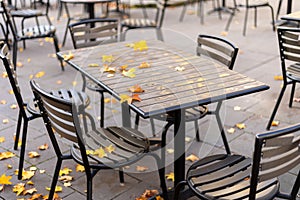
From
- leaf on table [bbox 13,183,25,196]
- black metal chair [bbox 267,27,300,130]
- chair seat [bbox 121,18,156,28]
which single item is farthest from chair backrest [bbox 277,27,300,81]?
chair seat [bbox 121,18,156,28]

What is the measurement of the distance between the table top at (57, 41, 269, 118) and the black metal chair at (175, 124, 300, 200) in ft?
1.13

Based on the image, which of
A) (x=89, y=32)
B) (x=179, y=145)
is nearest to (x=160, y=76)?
(x=179, y=145)

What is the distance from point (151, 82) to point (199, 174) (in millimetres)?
636

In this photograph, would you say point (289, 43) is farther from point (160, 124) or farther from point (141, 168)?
point (141, 168)

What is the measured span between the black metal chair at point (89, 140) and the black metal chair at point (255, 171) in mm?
357

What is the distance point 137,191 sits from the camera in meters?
2.75

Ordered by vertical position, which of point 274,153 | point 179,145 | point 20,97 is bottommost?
point 179,145

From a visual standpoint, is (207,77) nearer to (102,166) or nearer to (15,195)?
(102,166)

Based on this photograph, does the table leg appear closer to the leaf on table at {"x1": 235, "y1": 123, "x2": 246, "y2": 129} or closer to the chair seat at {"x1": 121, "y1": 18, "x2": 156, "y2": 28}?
the leaf on table at {"x1": 235, "y1": 123, "x2": 246, "y2": 129}

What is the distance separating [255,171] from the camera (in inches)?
69.3

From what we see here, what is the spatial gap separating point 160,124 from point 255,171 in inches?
76.7

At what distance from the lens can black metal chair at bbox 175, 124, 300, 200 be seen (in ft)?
5.56

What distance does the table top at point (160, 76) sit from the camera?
7.29 ft

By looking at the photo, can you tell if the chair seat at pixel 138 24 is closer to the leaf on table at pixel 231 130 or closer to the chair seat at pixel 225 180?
the leaf on table at pixel 231 130
